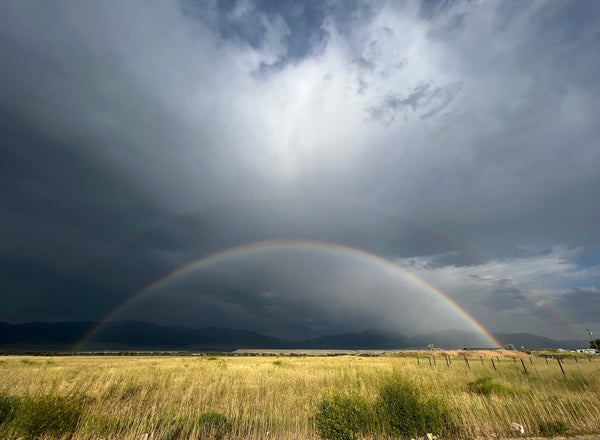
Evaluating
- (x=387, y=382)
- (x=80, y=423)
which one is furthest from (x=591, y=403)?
(x=80, y=423)

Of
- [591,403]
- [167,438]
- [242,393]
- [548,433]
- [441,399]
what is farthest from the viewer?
[242,393]

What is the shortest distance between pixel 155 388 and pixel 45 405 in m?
6.68

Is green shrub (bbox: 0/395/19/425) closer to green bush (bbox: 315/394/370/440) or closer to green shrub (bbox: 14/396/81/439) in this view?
green shrub (bbox: 14/396/81/439)

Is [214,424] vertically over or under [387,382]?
under

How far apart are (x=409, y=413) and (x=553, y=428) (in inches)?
206

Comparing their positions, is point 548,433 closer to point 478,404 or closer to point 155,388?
point 478,404

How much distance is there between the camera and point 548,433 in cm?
1015

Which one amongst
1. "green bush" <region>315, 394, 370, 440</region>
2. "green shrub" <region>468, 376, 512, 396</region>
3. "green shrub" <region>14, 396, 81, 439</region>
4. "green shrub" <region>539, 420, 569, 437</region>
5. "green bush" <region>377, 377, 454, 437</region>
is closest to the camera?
"green shrub" <region>14, 396, 81, 439</region>

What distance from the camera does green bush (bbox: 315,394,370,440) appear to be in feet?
30.0

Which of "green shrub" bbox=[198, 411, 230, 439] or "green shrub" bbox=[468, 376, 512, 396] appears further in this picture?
"green shrub" bbox=[468, 376, 512, 396]

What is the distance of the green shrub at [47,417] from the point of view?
8.91 metres

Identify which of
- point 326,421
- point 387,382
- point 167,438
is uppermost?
point 387,382

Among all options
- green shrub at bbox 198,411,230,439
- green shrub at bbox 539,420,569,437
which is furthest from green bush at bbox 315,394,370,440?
green shrub at bbox 539,420,569,437

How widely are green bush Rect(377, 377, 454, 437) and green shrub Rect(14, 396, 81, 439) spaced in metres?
10.3
